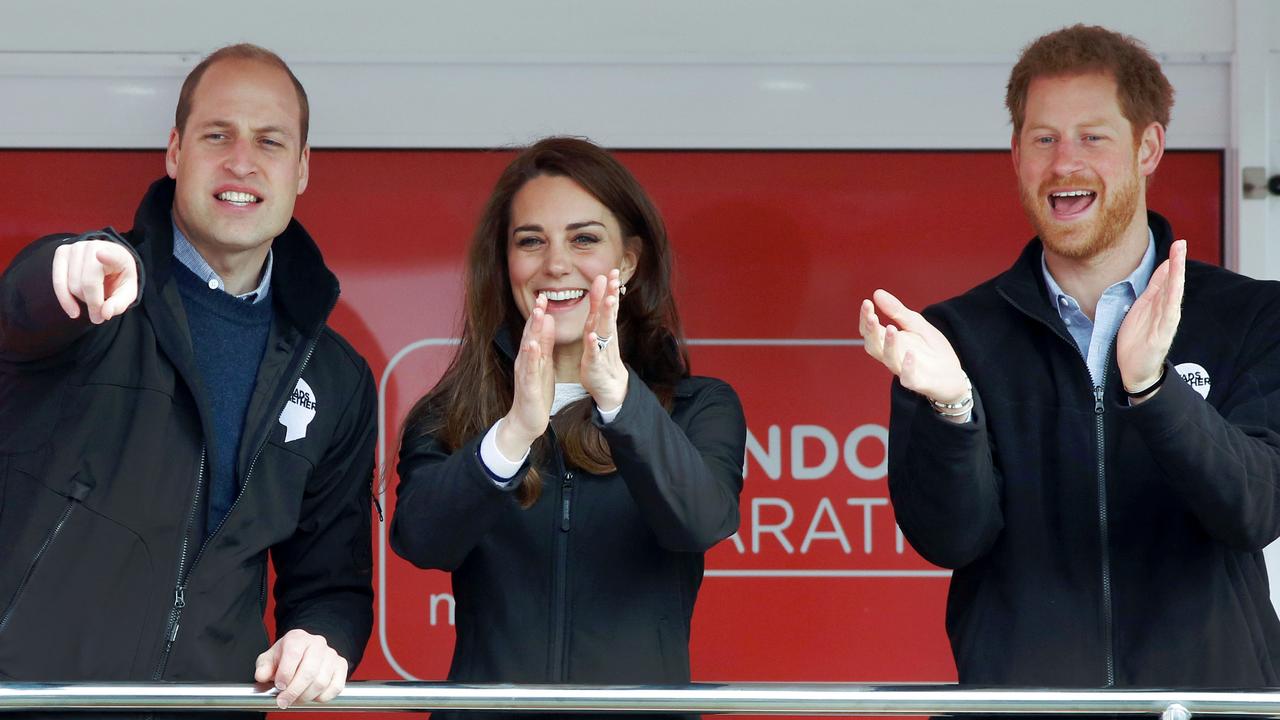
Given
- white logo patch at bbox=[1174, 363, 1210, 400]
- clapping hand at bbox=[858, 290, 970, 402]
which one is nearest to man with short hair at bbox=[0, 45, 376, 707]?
clapping hand at bbox=[858, 290, 970, 402]

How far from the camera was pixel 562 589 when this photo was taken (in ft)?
6.68

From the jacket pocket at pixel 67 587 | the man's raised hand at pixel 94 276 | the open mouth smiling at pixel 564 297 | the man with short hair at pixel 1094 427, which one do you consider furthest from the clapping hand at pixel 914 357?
the jacket pocket at pixel 67 587

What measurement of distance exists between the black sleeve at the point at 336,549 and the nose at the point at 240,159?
0.36 m

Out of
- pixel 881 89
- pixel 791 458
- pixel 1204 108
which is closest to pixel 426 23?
pixel 881 89

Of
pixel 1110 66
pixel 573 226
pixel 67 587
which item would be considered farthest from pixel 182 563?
pixel 1110 66

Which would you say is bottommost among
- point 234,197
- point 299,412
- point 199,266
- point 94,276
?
point 299,412

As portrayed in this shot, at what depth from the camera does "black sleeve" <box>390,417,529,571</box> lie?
6.37ft

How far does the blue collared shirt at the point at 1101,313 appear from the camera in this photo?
2133 millimetres

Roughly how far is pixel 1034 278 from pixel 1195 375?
10.1 inches

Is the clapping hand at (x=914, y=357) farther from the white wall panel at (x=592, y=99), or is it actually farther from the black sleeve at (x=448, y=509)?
the white wall panel at (x=592, y=99)

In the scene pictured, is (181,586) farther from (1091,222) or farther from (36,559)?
(1091,222)

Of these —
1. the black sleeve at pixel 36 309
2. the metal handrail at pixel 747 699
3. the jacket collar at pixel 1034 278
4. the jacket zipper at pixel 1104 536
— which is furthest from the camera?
the jacket collar at pixel 1034 278

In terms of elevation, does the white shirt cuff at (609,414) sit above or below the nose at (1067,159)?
below

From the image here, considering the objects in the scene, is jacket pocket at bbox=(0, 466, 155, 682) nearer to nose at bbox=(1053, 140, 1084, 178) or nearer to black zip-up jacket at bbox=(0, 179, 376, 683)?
black zip-up jacket at bbox=(0, 179, 376, 683)
